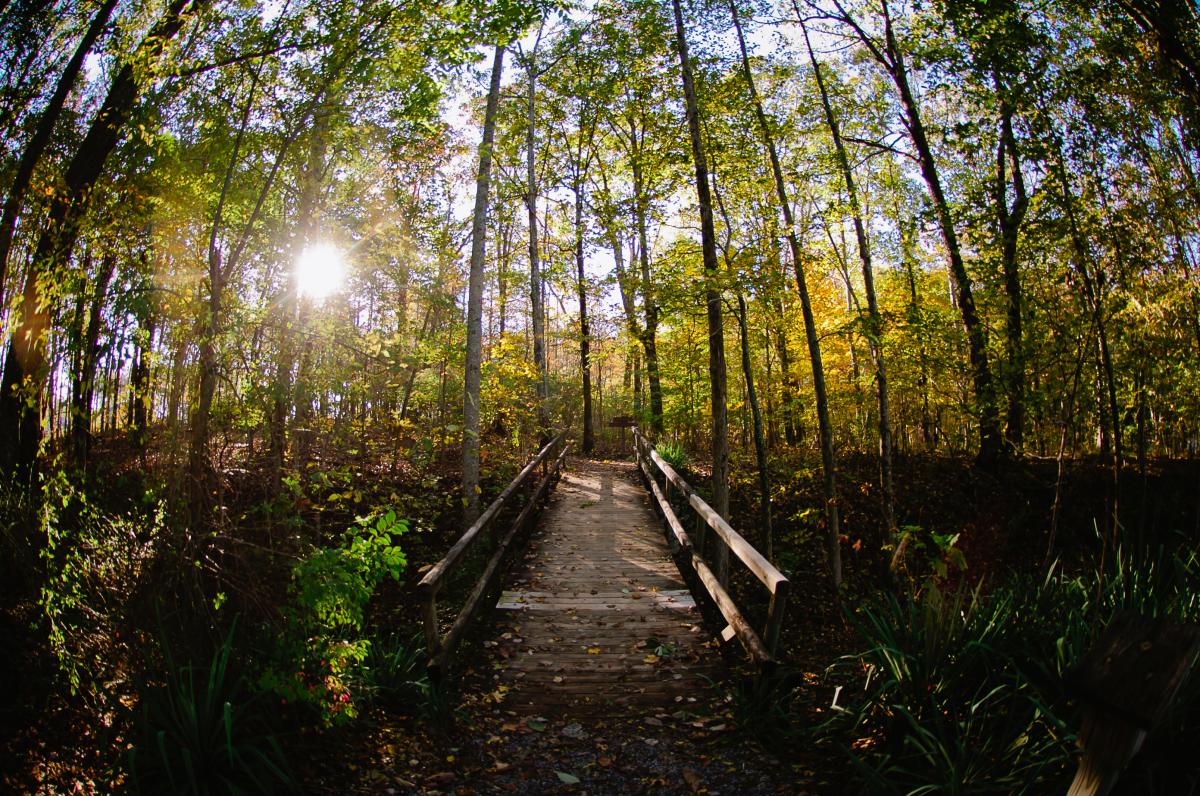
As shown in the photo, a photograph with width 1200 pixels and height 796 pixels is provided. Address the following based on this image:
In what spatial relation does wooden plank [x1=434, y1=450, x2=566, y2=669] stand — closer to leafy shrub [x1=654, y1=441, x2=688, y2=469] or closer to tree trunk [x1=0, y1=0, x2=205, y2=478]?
tree trunk [x1=0, y1=0, x2=205, y2=478]

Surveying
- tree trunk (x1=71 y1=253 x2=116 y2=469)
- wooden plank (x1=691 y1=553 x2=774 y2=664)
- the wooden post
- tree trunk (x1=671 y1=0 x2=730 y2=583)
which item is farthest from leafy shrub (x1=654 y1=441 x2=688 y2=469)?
the wooden post

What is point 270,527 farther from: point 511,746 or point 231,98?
point 231,98

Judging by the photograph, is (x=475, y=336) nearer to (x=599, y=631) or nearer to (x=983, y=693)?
(x=599, y=631)

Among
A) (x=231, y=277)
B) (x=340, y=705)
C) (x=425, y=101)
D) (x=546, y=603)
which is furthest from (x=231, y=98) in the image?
(x=546, y=603)

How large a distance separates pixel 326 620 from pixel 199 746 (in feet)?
2.49

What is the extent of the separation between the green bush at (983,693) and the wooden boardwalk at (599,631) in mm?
1342

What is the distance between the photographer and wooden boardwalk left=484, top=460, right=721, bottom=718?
408 centimetres

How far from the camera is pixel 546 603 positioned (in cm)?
584

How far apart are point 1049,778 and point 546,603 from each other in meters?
4.37

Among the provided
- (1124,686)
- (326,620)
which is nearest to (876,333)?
(1124,686)

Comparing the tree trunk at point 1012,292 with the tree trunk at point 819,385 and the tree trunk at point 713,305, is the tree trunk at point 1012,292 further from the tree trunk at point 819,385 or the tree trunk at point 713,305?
the tree trunk at point 713,305

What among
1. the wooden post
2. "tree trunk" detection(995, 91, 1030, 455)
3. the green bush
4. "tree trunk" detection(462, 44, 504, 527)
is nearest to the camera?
the wooden post

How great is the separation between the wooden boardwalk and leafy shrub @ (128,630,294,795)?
1661 millimetres

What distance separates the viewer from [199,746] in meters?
2.69
